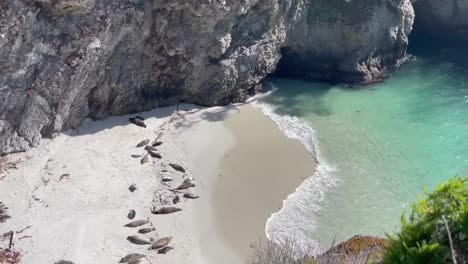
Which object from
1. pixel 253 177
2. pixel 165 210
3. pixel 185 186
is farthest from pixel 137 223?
pixel 253 177

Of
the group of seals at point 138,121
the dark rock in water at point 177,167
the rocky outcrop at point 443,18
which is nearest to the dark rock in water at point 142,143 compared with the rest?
the group of seals at point 138,121

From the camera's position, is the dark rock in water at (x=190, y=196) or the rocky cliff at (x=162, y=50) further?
the rocky cliff at (x=162, y=50)

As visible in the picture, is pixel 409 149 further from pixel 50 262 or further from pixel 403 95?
pixel 50 262

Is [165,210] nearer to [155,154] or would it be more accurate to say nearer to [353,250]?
[155,154]

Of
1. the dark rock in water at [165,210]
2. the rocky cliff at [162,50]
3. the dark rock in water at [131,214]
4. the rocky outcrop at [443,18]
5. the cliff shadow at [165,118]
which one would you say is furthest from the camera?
the rocky outcrop at [443,18]

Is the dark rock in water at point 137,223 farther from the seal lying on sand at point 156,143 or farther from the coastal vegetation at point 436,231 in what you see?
the coastal vegetation at point 436,231

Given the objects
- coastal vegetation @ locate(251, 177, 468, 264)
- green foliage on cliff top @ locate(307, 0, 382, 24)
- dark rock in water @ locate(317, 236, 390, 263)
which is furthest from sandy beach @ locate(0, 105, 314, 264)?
coastal vegetation @ locate(251, 177, 468, 264)

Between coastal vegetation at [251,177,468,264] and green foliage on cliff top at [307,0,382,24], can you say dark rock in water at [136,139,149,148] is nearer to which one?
green foliage on cliff top at [307,0,382,24]

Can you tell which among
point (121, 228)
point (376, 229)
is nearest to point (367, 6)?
point (376, 229)
